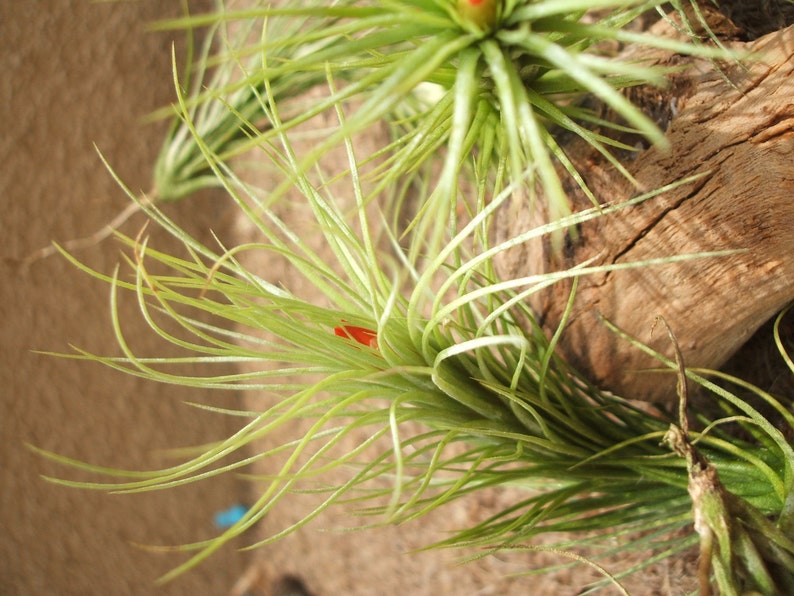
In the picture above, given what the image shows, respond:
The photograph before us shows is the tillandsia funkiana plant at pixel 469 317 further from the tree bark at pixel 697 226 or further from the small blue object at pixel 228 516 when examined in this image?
the small blue object at pixel 228 516

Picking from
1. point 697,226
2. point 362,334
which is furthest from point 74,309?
point 697,226

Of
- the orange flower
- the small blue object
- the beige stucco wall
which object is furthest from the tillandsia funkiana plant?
the small blue object

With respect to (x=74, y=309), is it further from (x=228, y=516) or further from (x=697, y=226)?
(x=697, y=226)

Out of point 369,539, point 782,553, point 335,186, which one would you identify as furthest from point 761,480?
point 335,186

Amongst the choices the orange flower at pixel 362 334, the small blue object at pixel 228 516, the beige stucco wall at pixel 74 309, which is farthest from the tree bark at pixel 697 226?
the small blue object at pixel 228 516

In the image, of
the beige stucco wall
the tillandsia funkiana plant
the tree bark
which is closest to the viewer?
the tillandsia funkiana plant

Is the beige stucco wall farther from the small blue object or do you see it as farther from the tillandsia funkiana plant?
the tillandsia funkiana plant

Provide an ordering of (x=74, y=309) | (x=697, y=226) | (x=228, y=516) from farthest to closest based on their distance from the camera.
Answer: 1. (x=228, y=516)
2. (x=74, y=309)
3. (x=697, y=226)
